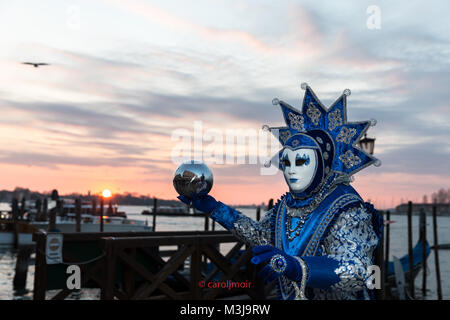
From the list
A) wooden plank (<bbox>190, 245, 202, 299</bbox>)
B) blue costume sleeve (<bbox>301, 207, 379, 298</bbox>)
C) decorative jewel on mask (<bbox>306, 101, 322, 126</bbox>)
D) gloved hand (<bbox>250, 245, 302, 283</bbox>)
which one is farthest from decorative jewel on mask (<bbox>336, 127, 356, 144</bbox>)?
wooden plank (<bbox>190, 245, 202, 299</bbox>)

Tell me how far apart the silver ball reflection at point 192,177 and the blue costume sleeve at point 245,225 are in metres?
0.40

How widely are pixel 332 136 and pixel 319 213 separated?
0.59 metres

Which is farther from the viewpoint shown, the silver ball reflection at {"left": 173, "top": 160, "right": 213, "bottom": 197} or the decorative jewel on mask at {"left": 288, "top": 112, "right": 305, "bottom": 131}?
the decorative jewel on mask at {"left": 288, "top": 112, "right": 305, "bottom": 131}

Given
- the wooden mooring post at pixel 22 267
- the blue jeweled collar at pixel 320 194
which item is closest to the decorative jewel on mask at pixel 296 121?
the blue jeweled collar at pixel 320 194

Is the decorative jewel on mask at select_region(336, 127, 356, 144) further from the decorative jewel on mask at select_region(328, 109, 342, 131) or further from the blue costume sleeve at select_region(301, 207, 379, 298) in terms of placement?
the blue costume sleeve at select_region(301, 207, 379, 298)

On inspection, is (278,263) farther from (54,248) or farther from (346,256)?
(54,248)

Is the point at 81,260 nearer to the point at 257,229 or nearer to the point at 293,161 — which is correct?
the point at 257,229

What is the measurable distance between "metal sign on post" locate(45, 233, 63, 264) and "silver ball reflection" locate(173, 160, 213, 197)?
113 inches

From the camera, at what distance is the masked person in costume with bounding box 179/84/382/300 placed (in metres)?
2.82

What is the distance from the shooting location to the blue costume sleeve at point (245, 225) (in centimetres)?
368

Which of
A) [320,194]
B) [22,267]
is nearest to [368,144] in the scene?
[320,194]

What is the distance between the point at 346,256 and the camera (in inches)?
113

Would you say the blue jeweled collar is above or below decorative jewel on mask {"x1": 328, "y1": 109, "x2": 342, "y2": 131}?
below
